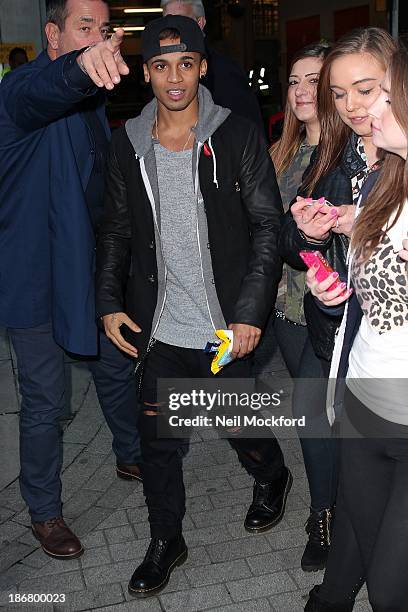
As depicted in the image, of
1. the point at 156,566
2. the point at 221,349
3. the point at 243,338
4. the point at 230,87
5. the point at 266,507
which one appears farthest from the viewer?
the point at 230,87

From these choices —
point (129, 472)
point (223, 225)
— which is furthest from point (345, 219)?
point (129, 472)

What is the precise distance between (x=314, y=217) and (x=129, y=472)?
2395mm

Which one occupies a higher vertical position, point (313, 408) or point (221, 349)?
point (221, 349)

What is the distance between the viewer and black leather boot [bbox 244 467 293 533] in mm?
4439

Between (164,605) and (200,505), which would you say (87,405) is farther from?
(164,605)

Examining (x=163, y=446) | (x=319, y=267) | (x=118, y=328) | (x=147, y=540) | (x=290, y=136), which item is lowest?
(x=147, y=540)

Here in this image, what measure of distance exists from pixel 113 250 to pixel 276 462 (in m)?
1.43

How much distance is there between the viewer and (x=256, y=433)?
14.2 feet

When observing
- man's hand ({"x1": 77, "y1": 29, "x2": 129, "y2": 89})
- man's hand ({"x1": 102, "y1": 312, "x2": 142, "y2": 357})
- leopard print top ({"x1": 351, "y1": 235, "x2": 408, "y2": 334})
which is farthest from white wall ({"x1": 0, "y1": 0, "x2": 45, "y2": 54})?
leopard print top ({"x1": 351, "y1": 235, "x2": 408, "y2": 334})

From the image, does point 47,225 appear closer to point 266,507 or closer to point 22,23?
point 266,507

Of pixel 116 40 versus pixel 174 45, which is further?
pixel 174 45

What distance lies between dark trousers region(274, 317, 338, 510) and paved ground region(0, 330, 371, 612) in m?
0.37

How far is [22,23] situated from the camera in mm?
9148

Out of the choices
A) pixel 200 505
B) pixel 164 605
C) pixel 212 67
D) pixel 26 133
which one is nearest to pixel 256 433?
pixel 200 505
